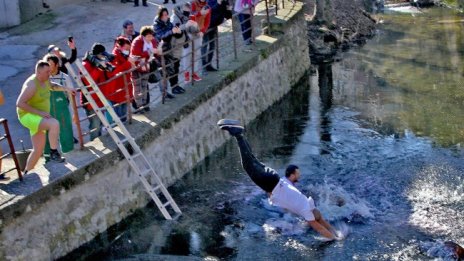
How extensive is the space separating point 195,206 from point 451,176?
4794 mm

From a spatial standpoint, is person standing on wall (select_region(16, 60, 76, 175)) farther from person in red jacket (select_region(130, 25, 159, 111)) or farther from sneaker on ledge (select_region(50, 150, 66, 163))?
person in red jacket (select_region(130, 25, 159, 111))

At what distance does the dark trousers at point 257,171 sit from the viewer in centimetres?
1199

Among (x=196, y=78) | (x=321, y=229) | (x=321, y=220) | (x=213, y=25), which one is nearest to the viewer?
(x=321, y=229)

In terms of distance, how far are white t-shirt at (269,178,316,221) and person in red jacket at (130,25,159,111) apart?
9.57ft

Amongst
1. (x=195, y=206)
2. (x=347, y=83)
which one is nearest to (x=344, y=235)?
(x=195, y=206)

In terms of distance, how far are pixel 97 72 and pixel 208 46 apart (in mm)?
4812

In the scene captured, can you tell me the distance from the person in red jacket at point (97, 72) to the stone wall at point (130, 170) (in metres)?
0.78

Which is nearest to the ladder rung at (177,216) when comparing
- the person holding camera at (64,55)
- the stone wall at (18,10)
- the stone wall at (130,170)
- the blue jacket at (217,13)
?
the stone wall at (130,170)

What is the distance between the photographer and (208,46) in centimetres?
1634

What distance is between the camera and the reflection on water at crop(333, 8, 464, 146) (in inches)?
688

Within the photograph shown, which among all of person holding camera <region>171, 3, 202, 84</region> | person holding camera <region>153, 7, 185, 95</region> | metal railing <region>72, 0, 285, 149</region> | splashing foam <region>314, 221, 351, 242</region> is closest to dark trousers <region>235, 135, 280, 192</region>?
splashing foam <region>314, 221, 351, 242</region>

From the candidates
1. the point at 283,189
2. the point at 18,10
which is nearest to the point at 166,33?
the point at 283,189

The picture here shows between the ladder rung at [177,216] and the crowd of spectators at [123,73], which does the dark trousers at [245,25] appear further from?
the ladder rung at [177,216]

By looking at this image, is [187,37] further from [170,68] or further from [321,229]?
[321,229]
